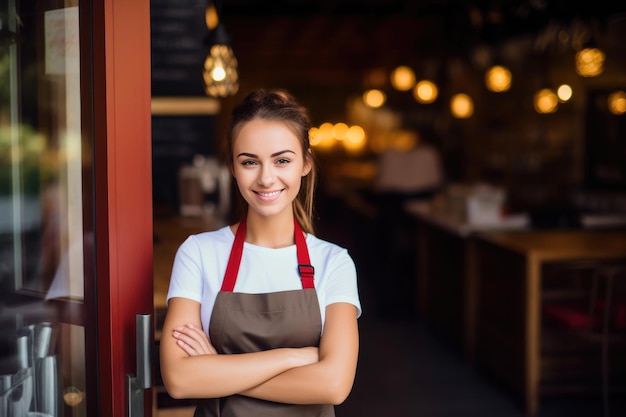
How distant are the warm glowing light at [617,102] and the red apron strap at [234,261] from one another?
706cm

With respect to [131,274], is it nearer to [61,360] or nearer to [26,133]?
[61,360]

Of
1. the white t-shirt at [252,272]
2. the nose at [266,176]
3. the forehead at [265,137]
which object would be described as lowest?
the white t-shirt at [252,272]

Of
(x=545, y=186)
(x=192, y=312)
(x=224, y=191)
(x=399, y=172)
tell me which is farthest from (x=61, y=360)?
(x=545, y=186)

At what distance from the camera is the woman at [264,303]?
167 centimetres

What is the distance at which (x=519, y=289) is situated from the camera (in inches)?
176

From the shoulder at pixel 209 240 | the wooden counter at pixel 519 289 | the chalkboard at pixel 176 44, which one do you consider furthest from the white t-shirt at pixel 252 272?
the chalkboard at pixel 176 44

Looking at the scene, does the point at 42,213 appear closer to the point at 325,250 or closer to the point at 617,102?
the point at 325,250

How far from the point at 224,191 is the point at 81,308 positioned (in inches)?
168

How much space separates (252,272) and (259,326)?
14 cm

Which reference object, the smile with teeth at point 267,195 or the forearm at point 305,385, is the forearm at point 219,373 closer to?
the forearm at point 305,385

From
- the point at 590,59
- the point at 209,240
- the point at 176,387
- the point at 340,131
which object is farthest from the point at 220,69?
the point at 340,131

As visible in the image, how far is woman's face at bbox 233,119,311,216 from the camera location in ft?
5.80

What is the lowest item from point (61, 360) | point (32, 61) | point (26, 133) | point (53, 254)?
point (61, 360)

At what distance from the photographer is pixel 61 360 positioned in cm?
192
